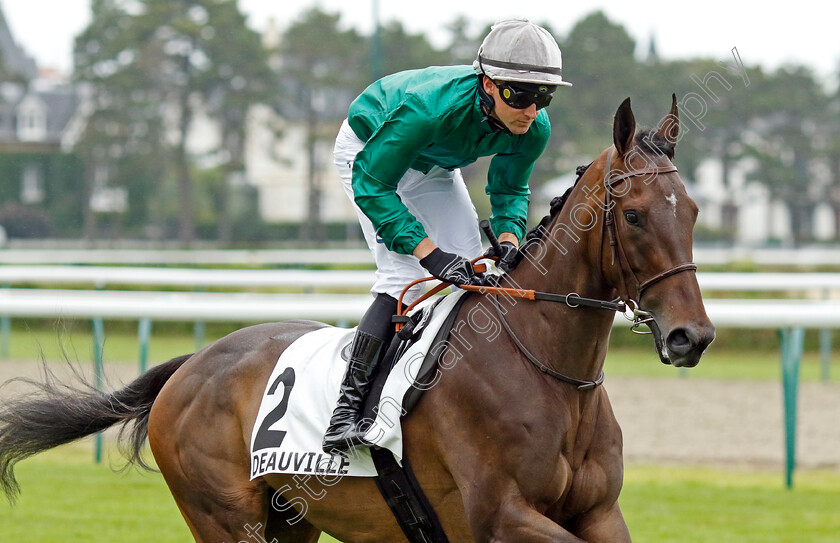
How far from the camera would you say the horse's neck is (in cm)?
284

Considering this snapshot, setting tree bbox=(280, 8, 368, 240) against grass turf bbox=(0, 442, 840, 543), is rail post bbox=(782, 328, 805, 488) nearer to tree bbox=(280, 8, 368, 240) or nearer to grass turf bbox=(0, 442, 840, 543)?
grass turf bbox=(0, 442, 840, 543)

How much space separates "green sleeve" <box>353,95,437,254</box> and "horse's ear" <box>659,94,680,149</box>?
24.7 inches

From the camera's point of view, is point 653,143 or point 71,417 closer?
point 653,143

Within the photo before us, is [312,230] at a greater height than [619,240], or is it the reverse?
[619,240]

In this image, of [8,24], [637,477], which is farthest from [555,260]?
[8,24]

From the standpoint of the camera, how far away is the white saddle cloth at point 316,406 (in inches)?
119

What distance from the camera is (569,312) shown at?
287 centimetres

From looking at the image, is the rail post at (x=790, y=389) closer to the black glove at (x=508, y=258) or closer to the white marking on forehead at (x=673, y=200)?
the black glove at (x=508, y=258)

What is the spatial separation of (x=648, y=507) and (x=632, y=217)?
3286mm

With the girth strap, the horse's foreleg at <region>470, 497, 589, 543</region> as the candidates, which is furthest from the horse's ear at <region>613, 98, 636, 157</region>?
the girth strap

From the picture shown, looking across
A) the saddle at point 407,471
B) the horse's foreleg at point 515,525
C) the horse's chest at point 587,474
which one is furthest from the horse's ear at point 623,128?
the horse's foreleg at point 515,525

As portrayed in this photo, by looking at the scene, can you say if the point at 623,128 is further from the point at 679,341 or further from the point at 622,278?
the point at 679,341

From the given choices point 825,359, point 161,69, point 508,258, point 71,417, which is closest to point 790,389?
point 508,258

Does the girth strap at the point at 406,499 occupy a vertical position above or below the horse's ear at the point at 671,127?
below
